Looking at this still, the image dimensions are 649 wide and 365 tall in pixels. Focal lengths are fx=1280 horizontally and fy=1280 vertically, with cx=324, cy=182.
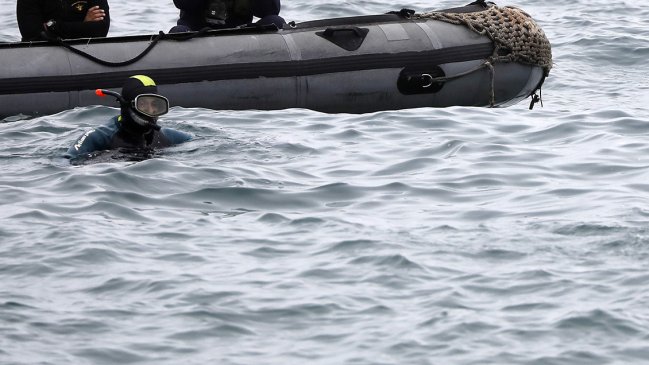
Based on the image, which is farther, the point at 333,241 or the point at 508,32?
the point at 508,32

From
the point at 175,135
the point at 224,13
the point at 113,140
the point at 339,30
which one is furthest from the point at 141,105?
the point at 224,13

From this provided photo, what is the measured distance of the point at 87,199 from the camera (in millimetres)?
7074

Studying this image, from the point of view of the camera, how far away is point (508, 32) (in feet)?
33.2

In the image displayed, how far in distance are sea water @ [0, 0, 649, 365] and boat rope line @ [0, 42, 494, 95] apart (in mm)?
228

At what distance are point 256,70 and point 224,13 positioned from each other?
3.38 feet

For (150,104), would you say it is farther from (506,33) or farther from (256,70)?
(506,33)

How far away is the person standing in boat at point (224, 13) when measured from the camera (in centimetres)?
1028

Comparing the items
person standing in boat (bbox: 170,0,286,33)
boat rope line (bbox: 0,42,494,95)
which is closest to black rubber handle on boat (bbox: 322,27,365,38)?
boat rope line (bbox: 0,42,494,95)

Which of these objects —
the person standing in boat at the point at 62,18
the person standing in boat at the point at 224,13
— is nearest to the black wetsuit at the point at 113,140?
the person standing in boat at the point at 62,18

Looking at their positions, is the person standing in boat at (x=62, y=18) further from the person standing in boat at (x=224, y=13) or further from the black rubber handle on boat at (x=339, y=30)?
the black rubber handle on boat at (x=339, y=30)

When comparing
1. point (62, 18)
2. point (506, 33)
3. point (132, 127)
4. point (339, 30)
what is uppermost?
point (62, 18)

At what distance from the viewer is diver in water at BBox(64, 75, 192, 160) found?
26.2 feet

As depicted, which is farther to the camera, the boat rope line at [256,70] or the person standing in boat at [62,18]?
the person standing in boat at [62,18]

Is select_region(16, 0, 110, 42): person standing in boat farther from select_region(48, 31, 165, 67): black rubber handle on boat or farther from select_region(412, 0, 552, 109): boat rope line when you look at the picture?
select_region(412, 0, 552, 109): boat rope line
